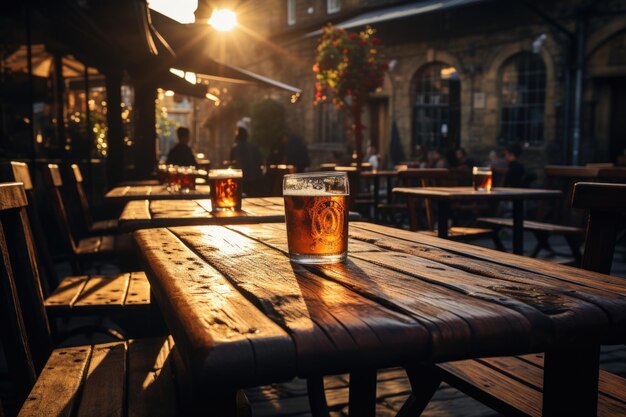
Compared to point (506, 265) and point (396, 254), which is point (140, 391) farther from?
point (506, 265)

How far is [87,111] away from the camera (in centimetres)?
930

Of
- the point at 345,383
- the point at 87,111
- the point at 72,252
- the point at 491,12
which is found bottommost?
the point at 345,383

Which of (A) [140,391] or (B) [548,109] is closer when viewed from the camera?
(A) [140,391]

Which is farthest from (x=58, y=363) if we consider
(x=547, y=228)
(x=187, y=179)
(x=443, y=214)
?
(x=547, y=228)

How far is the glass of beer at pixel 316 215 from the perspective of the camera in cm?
135

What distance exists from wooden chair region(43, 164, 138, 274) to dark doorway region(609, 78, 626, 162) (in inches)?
453

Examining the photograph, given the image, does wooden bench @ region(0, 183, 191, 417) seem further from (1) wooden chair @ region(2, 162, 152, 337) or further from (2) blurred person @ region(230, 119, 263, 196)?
(2) blurred person @ region(230, 119, 263, 196)

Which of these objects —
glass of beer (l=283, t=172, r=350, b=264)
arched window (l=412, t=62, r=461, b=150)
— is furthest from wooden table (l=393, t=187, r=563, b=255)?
arched window (l=412, t=62, r=461, b=150)

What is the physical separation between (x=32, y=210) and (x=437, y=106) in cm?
1481

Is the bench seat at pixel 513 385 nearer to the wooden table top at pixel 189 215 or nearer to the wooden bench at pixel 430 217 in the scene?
the wooden table top at pixel 189 215

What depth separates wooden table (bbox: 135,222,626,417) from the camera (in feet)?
2.73

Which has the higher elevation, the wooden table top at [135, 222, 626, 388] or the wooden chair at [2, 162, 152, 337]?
the wooden table top at [135, 222, 626, 388]

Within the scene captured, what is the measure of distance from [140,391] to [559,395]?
1.00 meters

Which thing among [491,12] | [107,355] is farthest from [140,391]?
[491,12]
